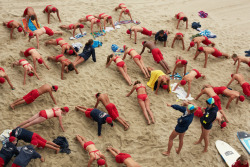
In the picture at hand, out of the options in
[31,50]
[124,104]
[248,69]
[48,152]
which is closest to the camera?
[48,152]

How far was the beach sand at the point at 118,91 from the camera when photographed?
7.50 meters

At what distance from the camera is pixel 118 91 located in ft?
30.8

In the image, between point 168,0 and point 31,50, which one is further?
point 168,0

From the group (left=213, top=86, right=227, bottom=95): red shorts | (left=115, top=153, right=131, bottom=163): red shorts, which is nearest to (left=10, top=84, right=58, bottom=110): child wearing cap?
(left=115, top=153, right=131, bottom=163): red shorts

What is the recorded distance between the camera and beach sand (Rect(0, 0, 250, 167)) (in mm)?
7504

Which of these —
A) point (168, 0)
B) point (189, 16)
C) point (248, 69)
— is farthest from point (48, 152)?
A: point (168, 0)

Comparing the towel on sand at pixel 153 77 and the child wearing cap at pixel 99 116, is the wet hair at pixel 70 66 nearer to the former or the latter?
the child wearing cap at pixel 99 116

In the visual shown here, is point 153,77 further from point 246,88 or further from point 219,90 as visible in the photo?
point 246,88

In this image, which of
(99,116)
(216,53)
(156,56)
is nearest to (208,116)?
Answer: (99,116)

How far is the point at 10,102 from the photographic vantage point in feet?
27.2

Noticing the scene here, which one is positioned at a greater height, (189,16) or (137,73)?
(189,16)

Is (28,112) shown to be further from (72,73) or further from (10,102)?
(72,73)

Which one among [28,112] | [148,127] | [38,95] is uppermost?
[38,95]

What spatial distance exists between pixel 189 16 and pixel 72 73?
28.9 feet
